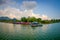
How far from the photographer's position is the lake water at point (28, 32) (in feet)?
14.3

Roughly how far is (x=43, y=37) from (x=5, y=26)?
163 centimetres

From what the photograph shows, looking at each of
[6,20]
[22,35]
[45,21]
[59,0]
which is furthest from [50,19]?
[6,20]

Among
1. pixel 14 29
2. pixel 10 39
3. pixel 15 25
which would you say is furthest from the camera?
pixel 15 25

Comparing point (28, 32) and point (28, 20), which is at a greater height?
point (28, 20)

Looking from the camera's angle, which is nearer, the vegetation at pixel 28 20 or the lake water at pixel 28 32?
the lake water at pixel 28 32

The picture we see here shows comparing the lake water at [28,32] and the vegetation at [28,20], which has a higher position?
the vegetation at [28,20]

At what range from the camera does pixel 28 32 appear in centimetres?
468

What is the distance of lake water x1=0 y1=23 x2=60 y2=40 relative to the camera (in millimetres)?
4370

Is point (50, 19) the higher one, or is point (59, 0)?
point (59, 0)

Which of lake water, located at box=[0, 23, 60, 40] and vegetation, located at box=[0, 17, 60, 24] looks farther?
vegetation, located at box=[0, 17, 60, 24]

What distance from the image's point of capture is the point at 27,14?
5.13 metres

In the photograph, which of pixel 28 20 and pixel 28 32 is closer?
pixel 28 32

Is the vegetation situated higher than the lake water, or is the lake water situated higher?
the vegetation

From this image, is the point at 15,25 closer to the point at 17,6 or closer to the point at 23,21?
the point at 23,21
